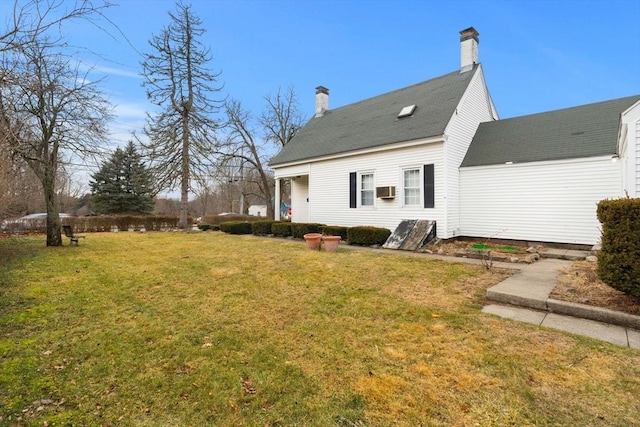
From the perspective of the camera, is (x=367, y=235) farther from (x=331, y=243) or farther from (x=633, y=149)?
(x=633, y=149)

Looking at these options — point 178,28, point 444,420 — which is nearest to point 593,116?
point 444,420

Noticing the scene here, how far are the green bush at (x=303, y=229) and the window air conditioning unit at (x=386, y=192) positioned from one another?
259 centimetres

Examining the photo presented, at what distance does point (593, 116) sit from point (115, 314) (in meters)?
13.7

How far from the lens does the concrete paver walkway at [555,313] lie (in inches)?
132

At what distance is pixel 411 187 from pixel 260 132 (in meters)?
19.2

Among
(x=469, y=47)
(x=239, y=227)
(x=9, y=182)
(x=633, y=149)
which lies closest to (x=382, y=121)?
(x=469, y=47)

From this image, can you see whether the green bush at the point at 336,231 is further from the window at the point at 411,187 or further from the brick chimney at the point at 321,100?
the brick chimney at the point at 321,100

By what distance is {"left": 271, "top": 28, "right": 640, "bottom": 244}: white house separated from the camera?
8758 mm

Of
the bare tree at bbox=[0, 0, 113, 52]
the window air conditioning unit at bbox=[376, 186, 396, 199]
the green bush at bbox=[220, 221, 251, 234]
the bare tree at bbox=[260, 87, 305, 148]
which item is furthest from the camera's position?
the bare tree at bbox=[260, 87, 305, 148]

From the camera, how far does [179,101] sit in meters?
17.5

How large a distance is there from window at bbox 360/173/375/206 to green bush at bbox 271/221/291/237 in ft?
11.1

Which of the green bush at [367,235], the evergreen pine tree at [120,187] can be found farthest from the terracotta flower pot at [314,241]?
the evergreen pine tree at [120,187]

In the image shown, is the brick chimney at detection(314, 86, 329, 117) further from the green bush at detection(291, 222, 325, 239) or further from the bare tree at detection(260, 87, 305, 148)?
the bare tree at detection(260, 87, 305, 148)

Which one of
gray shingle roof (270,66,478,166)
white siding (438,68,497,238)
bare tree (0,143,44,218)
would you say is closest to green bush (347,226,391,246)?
white siding (438,68,497,238)
